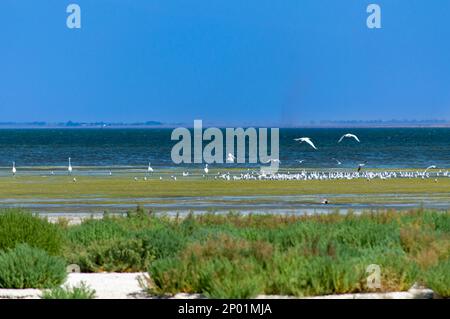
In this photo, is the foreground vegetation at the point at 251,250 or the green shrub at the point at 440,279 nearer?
the green shrub at the point at 440,279

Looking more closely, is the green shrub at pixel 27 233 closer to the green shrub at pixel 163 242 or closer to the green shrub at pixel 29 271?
the green shrub at pixel 163 242

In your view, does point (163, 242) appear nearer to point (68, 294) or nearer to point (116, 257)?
point (116, 257)

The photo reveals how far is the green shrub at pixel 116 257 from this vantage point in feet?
59.0

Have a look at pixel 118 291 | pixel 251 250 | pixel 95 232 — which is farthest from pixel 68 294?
pixel 95 232

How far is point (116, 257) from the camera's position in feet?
59.6

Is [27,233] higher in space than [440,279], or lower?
higher

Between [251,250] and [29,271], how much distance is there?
3.39 metres

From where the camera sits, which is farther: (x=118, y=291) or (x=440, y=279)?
(x=118, y=291)

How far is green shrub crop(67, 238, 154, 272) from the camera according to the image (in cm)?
1798

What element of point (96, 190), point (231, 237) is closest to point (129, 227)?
point (231, 237)

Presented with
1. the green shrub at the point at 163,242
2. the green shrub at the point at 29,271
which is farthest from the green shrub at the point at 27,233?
the green shrub at the point at 29,271

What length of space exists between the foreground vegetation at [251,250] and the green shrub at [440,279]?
15 mm
